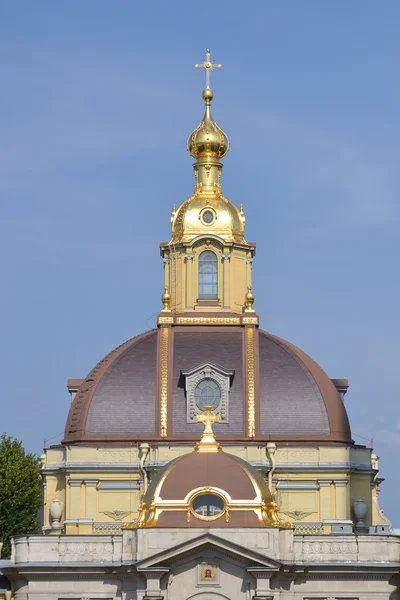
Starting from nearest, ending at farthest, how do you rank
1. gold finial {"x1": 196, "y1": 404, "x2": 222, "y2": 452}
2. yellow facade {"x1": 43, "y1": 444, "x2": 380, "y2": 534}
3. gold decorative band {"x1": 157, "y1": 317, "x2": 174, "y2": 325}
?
gold finial {"x1": 196, "y1": 404, "x2": 222, "y2": 452}, yellow facade {"x1": 43, "y1": 444, "x2": 380, "y2": 534}, gold decorative band {"x1": 157, "y1": 317, "x2": 174, "y2": 325}

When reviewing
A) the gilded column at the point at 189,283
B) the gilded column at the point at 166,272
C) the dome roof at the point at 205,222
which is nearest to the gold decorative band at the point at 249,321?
the gilded column at the point at 189,283

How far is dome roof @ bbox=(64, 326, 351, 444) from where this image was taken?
368 feet

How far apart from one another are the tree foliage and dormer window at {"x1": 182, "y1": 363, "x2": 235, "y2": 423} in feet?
66.8

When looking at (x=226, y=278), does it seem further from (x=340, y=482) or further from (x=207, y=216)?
(x=340, y=482)

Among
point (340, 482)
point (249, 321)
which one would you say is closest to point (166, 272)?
Answer: point (249, 321)

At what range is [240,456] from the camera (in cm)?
11069

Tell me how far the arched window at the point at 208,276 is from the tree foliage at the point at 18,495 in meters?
17.9

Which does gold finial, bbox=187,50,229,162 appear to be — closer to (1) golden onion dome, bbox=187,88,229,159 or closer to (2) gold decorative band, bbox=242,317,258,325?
(1) golden onion dome, bbox=187,88,229,159

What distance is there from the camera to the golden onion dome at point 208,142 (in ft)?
413

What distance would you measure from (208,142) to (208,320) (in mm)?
13207

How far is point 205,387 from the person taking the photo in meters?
113

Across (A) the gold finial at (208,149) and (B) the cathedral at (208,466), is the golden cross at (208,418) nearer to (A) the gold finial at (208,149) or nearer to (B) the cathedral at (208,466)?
(B) the cathedral at (208,466)

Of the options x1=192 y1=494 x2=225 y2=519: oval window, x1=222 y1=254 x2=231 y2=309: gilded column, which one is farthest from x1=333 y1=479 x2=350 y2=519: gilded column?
x1=222 y1=254 x2=231 y2=309: gilded column

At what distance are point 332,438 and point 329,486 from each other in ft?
8.70
